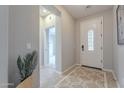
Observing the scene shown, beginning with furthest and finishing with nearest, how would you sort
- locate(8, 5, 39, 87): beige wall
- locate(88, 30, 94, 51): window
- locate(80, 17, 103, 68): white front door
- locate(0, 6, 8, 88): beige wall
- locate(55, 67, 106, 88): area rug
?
locate(88, 30, 94, 51): window → locate(80, 17, 103, 68): white front door → locate(55, 67, 106, 88): area rug → locate(8, 5, 39, 87): beige wall → locate(0, 6, 8, 88): beige wall

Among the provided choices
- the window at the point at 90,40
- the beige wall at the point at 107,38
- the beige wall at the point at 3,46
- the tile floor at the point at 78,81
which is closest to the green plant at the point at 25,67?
the beige wall at the point at 3,46

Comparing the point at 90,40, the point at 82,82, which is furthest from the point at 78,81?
the point at 90,40

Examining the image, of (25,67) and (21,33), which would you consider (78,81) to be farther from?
(21,33)

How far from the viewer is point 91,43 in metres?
5.62

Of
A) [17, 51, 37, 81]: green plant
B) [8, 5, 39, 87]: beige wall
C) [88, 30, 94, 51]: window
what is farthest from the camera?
[88, 30, 94, 51]: window

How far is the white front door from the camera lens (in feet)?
17.3

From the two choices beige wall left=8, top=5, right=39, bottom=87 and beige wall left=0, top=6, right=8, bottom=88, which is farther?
beige wall left=8, top=5, right=39, bottom=87

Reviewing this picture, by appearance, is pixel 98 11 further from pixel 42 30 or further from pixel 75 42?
pixel 42 30

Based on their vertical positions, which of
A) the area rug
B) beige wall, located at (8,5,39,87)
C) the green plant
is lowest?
the area rug

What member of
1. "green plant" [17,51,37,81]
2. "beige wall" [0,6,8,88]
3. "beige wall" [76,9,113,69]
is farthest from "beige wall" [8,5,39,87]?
"beige wall" [76,9,113,69]

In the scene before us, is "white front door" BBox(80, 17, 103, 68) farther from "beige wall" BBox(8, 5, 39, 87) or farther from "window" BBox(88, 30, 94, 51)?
"beige wall" BBox(8, 5, 39, 87)

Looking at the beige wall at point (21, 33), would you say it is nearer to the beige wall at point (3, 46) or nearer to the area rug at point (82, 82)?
the beige wall at point (3, 46)
